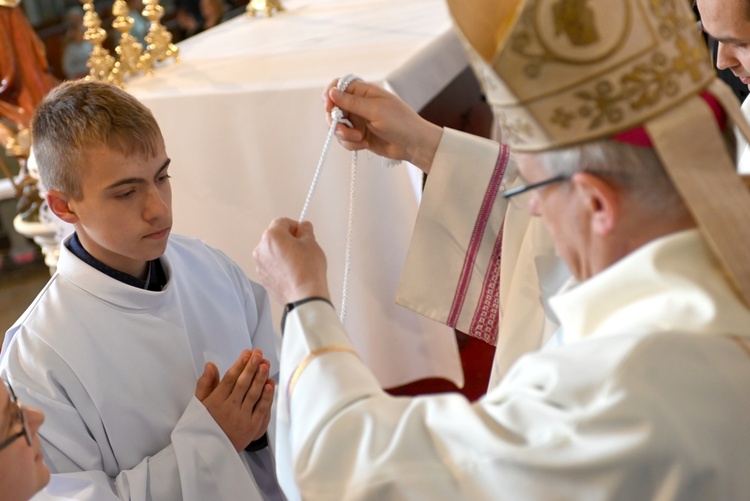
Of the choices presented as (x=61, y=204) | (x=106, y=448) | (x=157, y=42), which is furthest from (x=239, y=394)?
(x=157, y=42)

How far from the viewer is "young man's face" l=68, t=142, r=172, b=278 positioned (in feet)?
6.62

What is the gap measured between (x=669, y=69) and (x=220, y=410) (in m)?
1.19

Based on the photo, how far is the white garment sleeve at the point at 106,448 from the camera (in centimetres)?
186

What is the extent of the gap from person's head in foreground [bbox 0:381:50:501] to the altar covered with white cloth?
1.76 meters

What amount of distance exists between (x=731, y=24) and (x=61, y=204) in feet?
5.21

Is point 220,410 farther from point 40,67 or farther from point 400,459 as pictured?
point 40,67

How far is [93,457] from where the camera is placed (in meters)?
1.92

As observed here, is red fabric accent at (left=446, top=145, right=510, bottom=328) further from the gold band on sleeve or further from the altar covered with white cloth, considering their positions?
the altar covered with white cloth

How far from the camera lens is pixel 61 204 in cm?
207

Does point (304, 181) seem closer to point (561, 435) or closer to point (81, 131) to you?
point (81, 131)

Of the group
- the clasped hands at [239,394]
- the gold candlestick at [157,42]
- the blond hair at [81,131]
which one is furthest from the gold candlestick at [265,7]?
the clasped hands at [239,394]

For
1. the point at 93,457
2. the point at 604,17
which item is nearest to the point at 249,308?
the point at 93,457

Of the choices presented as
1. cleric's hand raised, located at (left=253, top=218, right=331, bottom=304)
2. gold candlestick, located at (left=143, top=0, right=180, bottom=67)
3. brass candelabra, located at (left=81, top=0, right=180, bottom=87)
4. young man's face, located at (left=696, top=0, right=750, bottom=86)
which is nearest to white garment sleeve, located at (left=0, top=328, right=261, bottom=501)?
cleric's hand raised, located at (left=253, top=218, right=331, bottom=304)

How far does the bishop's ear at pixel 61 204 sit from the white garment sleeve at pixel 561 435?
0.97m
